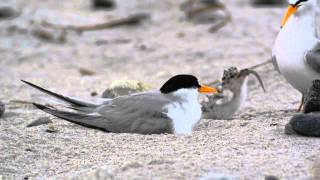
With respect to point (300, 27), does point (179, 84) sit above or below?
below

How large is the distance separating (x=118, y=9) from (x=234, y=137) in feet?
21.4

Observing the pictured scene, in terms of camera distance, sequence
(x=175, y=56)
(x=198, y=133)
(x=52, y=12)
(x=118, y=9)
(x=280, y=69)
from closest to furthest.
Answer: (x=198, y=133), (x=280, y=69), (x=175, y=56), (x=52, y=12), (x=118, y=9)

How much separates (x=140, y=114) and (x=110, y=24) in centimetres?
487

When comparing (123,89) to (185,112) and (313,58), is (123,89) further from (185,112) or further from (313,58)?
(313,58)

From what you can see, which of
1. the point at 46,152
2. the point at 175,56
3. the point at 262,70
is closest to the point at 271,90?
the point at 262,70

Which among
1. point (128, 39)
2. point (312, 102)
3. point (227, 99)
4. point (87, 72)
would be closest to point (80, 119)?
point (227, 99)

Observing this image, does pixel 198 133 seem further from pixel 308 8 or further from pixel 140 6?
pixel 140 6

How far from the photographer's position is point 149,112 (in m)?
4.64

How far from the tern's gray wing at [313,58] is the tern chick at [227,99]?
68 centimetres

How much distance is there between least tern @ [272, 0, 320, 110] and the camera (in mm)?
4973

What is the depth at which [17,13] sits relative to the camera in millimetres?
9930

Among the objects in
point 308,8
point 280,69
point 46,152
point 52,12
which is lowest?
point 46,152

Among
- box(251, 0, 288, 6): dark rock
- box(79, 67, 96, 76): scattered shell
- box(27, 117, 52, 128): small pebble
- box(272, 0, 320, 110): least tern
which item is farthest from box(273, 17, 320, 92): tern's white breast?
box(251, 0, 288, 6): dark rock

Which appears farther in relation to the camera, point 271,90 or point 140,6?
point 140,6
